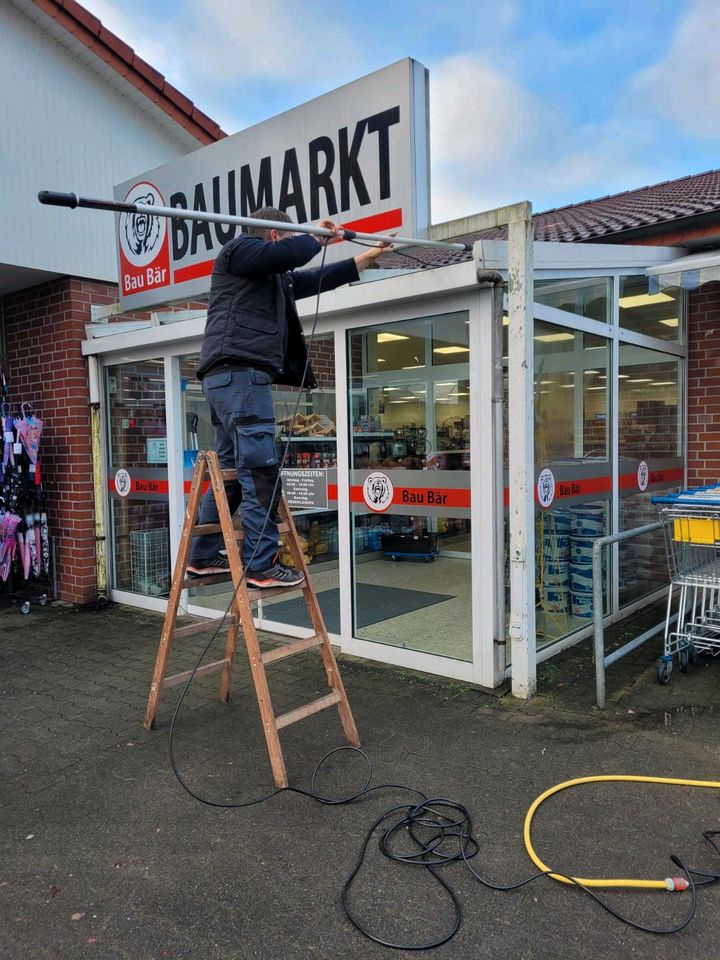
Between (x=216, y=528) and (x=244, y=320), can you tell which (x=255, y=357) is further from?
(x=216, y=528)

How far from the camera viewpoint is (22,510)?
22.8ft

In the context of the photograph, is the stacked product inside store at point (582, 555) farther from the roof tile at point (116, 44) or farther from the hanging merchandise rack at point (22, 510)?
the roof tile at point (116, 44)

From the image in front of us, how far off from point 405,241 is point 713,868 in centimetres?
295

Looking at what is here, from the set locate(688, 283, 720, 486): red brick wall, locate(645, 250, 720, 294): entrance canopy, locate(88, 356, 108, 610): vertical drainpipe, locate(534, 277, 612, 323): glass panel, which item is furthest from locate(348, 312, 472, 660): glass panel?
locate(88, 356, 108, 610): vertical drainpipe

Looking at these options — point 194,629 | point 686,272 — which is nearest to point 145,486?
point 194,629

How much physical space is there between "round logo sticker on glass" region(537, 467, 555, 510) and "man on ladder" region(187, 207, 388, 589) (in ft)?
6.07

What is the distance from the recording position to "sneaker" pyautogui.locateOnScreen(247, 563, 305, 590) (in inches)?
131

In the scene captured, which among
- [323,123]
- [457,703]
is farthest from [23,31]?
[457,703]

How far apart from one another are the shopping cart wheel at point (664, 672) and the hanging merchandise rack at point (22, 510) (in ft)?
18.4

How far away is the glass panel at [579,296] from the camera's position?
179 inches

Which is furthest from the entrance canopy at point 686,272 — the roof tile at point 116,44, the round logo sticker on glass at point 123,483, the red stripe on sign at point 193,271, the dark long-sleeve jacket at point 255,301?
the roof tile at point 116,44

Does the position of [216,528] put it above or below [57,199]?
below

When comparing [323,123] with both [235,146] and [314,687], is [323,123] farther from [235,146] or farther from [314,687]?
[314,687]

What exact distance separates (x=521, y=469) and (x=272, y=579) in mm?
1616
